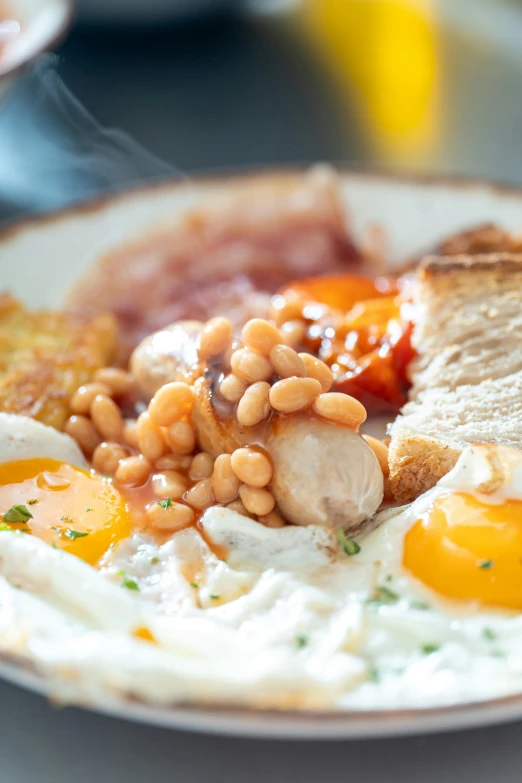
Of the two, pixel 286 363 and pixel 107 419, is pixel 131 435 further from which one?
pixel 286 363

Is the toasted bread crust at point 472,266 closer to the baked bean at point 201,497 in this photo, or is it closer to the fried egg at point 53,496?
the baked bean at point 201,497

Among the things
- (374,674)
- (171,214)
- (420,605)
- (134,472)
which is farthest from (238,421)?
(171,214)

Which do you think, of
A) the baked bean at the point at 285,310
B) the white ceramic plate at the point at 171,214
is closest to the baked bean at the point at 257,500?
the baked bean at the point at 285,310

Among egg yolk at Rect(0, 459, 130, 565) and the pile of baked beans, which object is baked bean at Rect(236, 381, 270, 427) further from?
egg yolk at Rect(0, 459, 130, 565)

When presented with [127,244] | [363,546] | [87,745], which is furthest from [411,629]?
[127,244]

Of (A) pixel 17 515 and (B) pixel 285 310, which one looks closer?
(A) pixel 17 515

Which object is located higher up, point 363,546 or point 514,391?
point 514,391

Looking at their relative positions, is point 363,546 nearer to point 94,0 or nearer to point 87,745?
point 87,745
